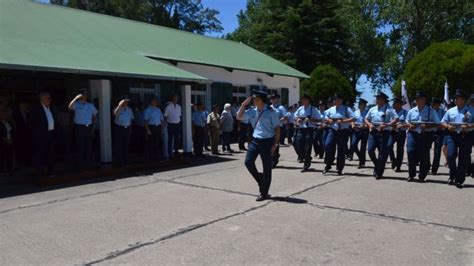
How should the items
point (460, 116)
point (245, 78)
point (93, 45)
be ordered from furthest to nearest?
point (245, 78), point (93, 45), point (460, 116)

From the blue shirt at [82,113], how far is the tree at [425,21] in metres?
34.6

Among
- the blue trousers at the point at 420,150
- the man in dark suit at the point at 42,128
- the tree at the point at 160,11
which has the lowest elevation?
the blue trousers at the point at 420,150

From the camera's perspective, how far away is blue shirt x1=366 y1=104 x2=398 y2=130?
9.69m

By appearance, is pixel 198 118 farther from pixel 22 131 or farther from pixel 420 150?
pixel 420 150

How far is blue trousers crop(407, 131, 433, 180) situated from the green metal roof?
6.50 m

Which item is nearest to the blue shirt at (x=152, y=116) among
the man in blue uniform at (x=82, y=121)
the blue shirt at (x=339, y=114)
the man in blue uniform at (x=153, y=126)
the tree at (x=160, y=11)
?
the man in blue uniform at (x=153, y=126)

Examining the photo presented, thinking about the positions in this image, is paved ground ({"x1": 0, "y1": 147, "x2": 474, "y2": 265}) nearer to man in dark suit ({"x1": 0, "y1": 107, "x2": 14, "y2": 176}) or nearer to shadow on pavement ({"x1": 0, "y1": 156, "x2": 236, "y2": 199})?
shadow on pavement ({"x1": 0, "y1": 156, "x2": 236, "y2": 199})

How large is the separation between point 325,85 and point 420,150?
17829 mm

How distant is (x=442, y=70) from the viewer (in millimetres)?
23578

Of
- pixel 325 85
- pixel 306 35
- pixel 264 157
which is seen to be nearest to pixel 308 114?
pixel 264 157

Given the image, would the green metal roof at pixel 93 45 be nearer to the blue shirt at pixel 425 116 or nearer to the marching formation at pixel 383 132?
the marching formation at pixel 383 132

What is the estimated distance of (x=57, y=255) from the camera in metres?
4.82

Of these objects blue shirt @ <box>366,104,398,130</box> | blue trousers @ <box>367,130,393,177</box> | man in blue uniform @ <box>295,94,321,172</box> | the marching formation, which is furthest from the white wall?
blue trousers @ <box>367,130,393,177</box>

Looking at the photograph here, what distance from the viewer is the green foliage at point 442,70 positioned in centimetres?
2306
